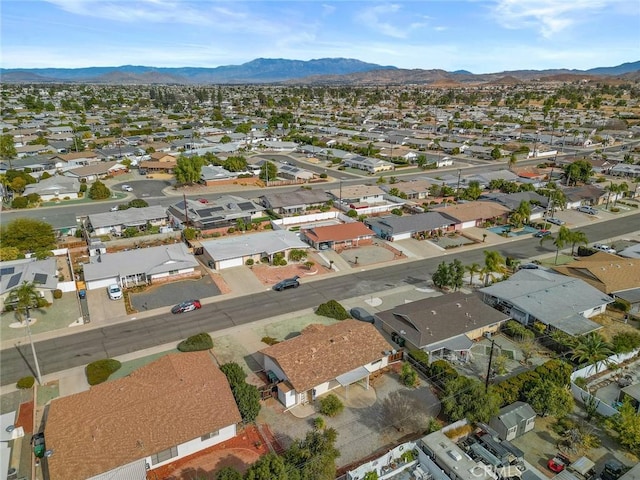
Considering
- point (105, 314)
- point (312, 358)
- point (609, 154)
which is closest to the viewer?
point (312, 358)

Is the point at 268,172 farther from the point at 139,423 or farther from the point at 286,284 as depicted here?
the point at 139,423

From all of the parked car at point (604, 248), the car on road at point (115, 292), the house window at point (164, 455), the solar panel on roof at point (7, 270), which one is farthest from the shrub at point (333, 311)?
the parked car at point (604, 248)

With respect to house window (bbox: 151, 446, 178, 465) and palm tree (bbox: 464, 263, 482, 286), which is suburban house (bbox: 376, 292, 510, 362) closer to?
palm tree (bbox: 464, 263, 482, 286)

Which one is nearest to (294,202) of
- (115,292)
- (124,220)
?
(124,220)

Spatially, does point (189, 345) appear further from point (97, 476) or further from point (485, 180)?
point (485, 180)

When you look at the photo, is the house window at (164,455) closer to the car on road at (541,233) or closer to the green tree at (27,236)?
the green tree at (27,236)

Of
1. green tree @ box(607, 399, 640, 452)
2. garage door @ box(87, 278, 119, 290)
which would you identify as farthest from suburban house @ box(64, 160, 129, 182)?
green tree @ box(607, 399, 640, 452)

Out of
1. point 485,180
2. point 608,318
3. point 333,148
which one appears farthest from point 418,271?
point 333,148
